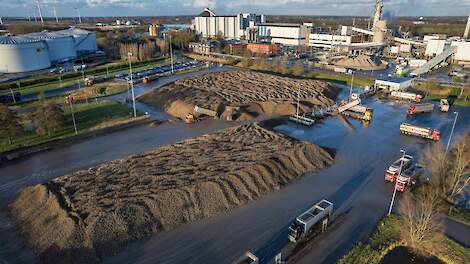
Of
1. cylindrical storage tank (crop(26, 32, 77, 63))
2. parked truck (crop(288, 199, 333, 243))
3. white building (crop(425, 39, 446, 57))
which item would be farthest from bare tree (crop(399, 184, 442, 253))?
cylindrical storage tank (crop(26, 32, 77, 63))

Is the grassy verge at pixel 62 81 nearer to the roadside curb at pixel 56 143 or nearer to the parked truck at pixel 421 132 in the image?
the roadside curb at pixel 56 143

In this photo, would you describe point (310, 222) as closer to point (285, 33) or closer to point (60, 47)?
point (60, 47)

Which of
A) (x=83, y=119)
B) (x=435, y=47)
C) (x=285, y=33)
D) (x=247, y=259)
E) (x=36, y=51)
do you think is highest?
(x=285, y=33)

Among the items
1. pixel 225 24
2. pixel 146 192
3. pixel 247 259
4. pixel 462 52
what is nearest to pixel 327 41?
pixel 462 52

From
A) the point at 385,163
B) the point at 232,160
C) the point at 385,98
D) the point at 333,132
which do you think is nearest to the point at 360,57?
the point at 385,98

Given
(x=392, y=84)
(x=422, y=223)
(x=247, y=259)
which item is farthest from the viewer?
(x=392, y=84)

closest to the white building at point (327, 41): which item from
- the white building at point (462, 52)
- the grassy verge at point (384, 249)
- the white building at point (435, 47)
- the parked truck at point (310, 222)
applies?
the white building at point (435, 47)
